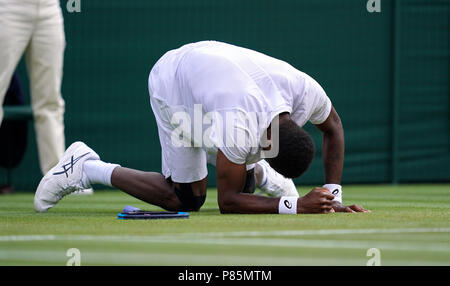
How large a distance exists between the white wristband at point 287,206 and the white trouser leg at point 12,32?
3.69m

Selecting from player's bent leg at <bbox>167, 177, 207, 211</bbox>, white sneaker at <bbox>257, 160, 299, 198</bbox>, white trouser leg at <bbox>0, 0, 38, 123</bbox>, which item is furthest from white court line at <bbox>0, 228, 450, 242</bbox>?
white trouser leg at <bbox>0, 0, 38, 123</bbox>

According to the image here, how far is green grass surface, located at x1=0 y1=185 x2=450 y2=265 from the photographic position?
3.85 meters

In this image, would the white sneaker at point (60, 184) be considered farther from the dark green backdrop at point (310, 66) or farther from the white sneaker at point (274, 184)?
the dark green backdrop at point (310, 66)

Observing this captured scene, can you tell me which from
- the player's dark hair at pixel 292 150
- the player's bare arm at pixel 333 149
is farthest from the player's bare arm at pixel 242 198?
the player's bare arm at pixel 333 149

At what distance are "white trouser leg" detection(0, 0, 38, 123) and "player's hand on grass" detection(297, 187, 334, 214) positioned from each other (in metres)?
3.81

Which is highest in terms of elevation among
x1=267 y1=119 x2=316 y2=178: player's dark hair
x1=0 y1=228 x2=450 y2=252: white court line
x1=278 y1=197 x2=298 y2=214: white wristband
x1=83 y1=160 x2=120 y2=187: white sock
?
x1=267 y1=119 x2=316 y2=178: player's dark hair

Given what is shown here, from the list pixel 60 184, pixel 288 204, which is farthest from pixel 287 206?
pixel 60 184

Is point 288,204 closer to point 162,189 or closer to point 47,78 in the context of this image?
point 162,189

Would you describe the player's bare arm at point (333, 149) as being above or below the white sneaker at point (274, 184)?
above

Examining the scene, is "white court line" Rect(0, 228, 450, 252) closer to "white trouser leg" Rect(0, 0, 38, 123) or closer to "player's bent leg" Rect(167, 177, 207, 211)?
"player's bent leg" Rect(167, 177, 207, 211)

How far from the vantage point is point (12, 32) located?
8641 mm

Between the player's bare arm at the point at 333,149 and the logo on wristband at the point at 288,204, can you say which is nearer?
the logo on wristband at the point at 288,204

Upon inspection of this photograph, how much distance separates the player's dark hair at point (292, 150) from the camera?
5375mm

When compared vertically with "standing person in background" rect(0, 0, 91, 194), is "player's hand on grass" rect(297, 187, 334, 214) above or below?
below
